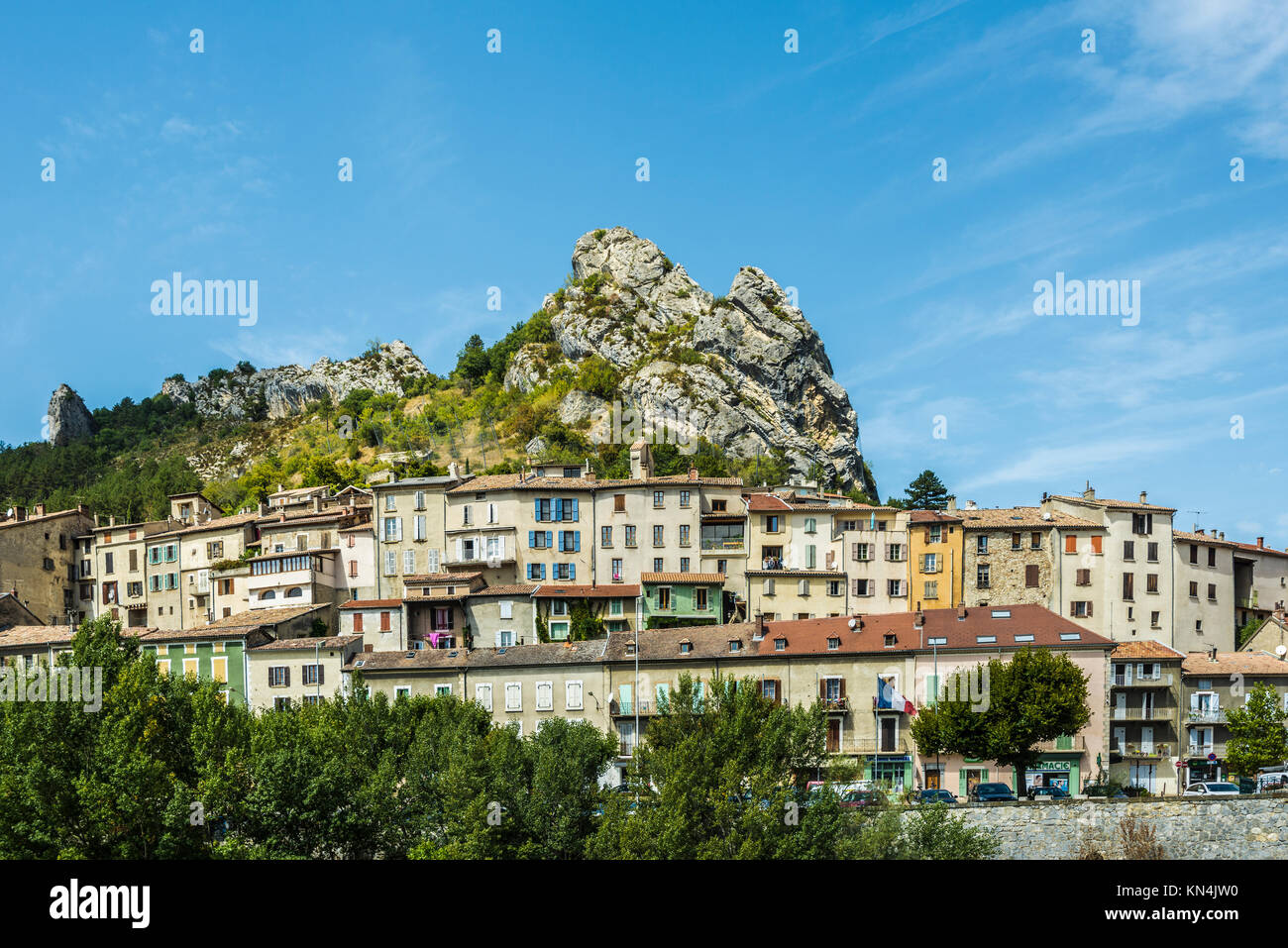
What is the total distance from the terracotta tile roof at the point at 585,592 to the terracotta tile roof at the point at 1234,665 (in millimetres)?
31832

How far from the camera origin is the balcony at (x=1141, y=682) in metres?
64.0

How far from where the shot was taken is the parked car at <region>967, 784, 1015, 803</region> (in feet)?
167

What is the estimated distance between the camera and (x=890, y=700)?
192ft

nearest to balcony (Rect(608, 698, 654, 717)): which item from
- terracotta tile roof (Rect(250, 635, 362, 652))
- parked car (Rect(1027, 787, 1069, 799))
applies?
terracotta tile roof (Rect(250, 635, 362, 652))

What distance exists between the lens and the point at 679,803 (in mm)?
44938

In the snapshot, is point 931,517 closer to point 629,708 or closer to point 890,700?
point 890,700

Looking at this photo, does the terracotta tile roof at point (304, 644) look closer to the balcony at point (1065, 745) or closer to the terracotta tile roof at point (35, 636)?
the terracotta tile roof at point (35, 636)

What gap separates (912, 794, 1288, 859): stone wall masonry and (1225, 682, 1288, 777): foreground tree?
36.1ft

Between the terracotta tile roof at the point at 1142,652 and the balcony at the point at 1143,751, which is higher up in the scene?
the terracotta tile roof at the point at 1142,652

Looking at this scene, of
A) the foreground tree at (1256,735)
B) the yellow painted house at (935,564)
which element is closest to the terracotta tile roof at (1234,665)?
the foreground tree at (1256,735)

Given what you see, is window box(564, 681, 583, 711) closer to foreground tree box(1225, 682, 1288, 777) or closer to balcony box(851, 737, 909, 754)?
balcony box(851, 737, 909, 754)
